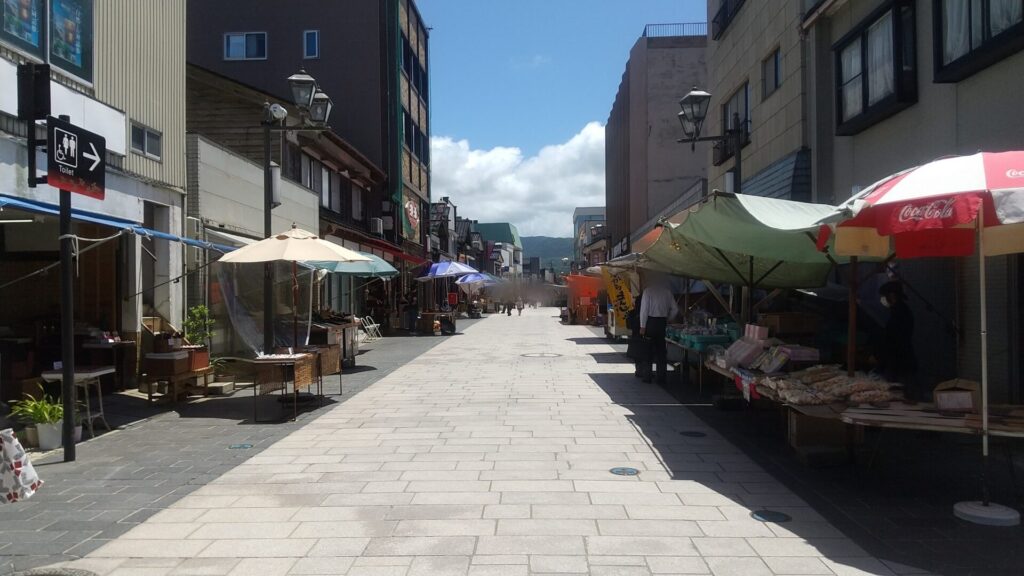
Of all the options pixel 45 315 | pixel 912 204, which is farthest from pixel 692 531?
pixel 45 315

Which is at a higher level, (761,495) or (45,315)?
(45,315)

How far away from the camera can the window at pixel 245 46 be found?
30.2 m

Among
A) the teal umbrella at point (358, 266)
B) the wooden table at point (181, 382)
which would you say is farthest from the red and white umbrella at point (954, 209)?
the teal umbrella at point (358, 266)

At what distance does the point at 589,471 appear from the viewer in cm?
702

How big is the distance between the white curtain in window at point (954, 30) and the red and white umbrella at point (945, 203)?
3.58 m

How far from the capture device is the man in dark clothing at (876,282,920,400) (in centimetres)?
827

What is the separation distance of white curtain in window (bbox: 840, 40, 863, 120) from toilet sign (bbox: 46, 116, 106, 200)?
→ 1074 centimetres

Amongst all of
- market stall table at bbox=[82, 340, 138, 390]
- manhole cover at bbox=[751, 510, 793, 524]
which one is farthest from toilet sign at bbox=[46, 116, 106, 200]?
manhole cover at bbox=[751, 510, 793, 524]

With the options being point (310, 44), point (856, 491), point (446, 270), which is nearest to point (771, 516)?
point (856, 491)

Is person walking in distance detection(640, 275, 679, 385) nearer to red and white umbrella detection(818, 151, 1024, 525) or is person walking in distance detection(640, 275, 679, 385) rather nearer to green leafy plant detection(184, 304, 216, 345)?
red and white umbrella detection(818, 151, 1024, 525)

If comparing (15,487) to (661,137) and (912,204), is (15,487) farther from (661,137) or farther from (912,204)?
(661,137)

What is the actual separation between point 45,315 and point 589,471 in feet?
30.7

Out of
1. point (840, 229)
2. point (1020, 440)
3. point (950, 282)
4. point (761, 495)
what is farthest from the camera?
point (950, 282)

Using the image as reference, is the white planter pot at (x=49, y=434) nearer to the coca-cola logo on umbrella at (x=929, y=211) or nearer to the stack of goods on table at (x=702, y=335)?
the coca-cola logo on umbrella at (x=929, y=211)
